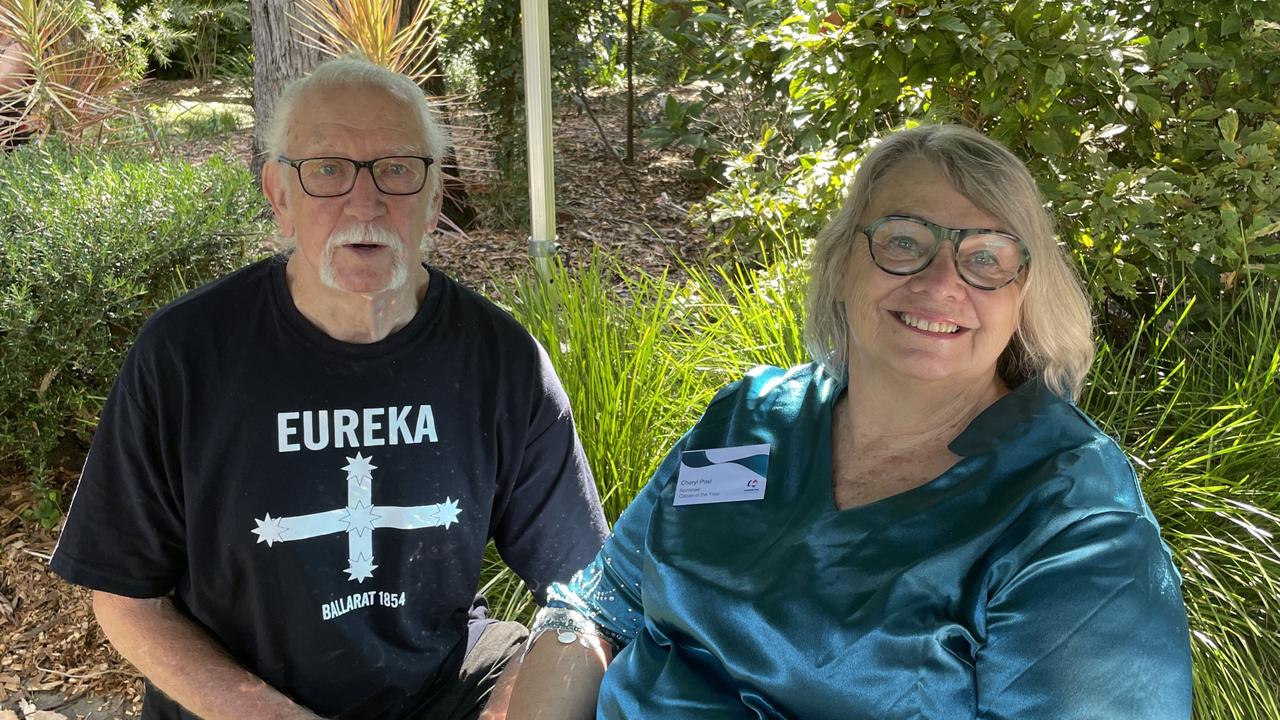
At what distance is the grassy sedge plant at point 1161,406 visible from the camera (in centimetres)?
235

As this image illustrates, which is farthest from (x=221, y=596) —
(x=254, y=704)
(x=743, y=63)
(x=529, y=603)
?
(x=743, y=63)

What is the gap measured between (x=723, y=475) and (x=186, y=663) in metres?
1.02

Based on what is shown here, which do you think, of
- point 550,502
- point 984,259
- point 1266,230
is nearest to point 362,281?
point 550,502

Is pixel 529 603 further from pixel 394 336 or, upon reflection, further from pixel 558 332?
pixel 394 336

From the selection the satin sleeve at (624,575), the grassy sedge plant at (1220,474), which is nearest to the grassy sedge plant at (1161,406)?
the grassy sedge plant at (1220,474)

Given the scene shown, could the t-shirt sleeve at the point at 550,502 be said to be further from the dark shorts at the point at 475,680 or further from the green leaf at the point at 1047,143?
the green leaf at the point at 1047,143

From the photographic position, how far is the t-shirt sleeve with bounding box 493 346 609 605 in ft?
6.66

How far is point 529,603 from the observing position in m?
2.68

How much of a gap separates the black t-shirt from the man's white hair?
0.82 feet

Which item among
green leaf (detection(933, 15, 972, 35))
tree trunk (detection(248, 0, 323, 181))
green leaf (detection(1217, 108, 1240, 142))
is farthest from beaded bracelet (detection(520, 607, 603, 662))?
tree trunk (detection(248, 0, 323, 181))

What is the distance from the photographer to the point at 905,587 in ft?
4.58

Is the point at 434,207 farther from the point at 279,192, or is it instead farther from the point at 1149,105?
the point at 1149,105

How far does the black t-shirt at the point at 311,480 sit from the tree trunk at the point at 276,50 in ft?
9.42

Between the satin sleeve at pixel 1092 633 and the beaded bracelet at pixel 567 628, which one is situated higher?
the satin sleeve at pixel 1092 633
